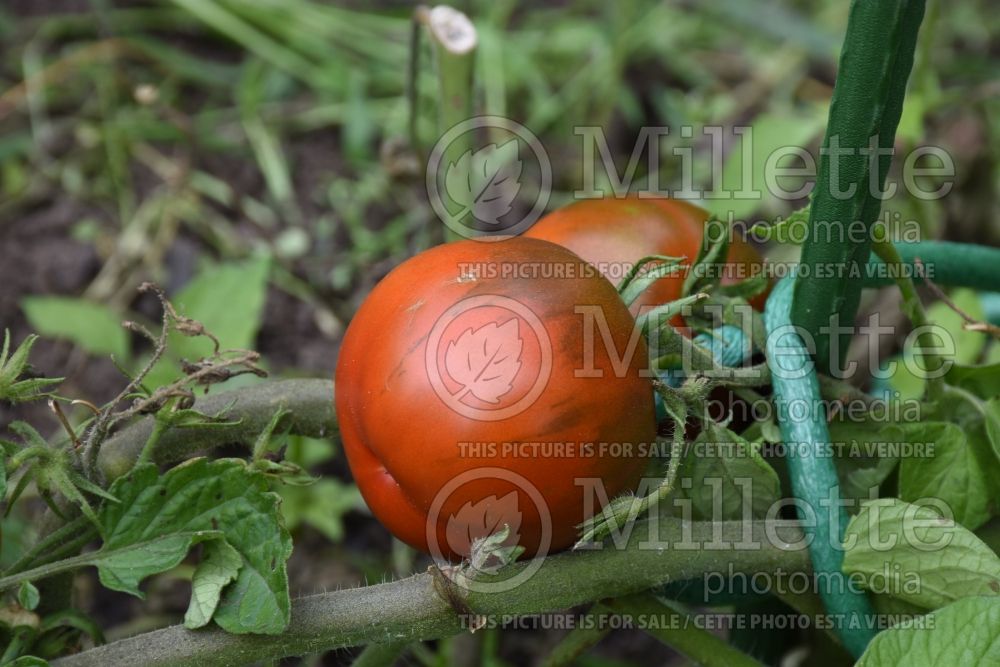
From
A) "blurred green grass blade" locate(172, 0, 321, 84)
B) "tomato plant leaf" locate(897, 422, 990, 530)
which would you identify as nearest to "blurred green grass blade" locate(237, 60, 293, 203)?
"blurred green grass blade" locate(172, 0, 321, 84)

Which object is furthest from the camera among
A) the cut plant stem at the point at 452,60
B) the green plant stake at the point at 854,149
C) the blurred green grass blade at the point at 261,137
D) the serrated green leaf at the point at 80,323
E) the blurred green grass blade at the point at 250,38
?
the blurred green grass blade at the point at 250,38

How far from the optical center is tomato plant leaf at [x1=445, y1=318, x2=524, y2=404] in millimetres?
643

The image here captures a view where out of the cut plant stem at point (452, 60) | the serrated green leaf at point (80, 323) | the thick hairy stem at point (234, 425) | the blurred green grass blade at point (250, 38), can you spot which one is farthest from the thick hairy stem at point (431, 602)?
the blurred green grass blade at point (250, 38)

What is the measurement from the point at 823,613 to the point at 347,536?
79 cm

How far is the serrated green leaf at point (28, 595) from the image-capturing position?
0.70m

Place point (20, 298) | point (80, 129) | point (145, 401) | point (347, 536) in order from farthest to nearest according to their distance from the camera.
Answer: point (80, 129) → point (20, 298) → point (347, 536) → point (145, 401)

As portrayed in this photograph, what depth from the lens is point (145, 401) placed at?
0.69 m

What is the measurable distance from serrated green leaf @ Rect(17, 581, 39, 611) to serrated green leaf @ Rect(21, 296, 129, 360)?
68 cm

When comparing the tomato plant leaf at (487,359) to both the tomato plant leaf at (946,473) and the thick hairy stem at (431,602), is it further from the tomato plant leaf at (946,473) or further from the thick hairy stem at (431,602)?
the tomato plant leaf at (946,473)

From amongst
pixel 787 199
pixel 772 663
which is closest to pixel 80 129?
pixel 787 199

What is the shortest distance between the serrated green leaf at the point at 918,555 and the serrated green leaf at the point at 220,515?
0.39m

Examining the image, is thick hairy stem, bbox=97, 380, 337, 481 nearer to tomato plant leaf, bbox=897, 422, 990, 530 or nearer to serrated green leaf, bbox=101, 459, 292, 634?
serrated green leaf, bbox=101, 459, 292, 634

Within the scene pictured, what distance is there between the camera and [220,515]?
28.3 inches

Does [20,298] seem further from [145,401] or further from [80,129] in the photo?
[145,401]
